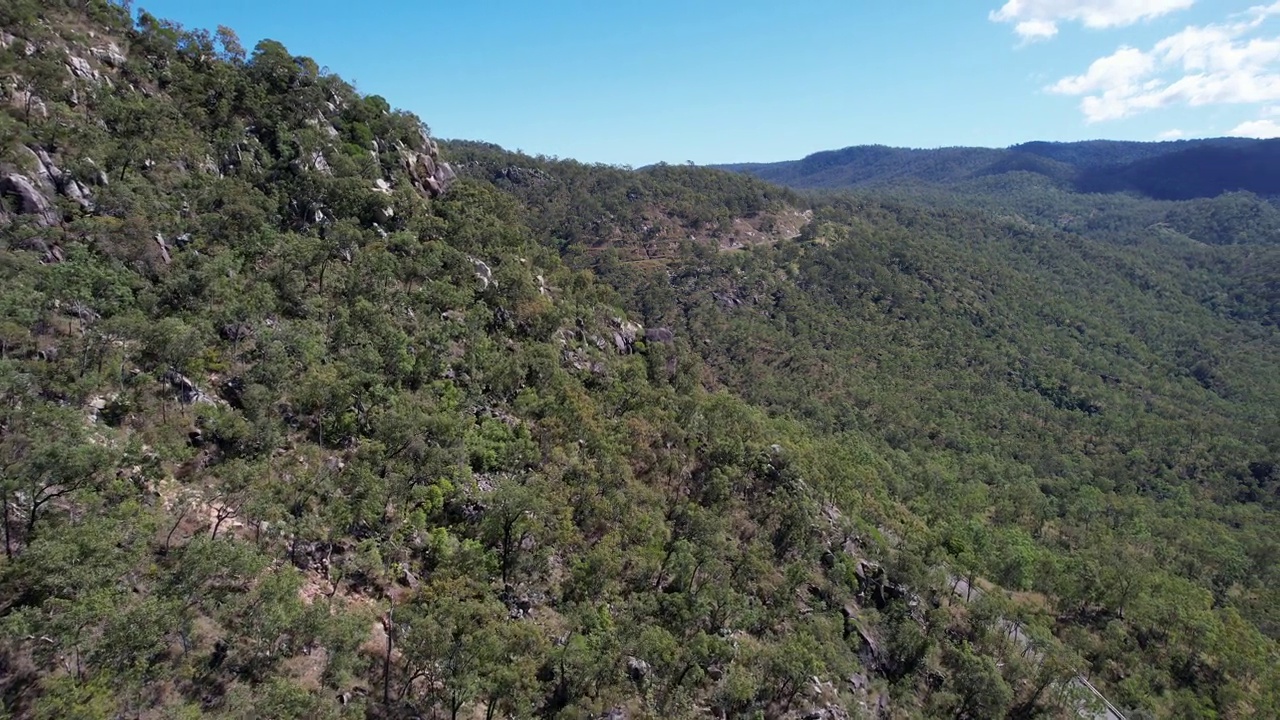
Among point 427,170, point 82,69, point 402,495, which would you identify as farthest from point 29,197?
point 427,170

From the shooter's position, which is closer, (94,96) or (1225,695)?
(94,96)

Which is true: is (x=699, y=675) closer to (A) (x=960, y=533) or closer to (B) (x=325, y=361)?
(B) (x=325, y=361)

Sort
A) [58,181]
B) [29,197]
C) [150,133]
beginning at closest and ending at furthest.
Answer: [29,197]
[58,181]
[150,133]

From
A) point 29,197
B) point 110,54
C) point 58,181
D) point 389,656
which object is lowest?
point 389,656

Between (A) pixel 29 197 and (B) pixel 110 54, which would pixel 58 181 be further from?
(B) pixel 110 54

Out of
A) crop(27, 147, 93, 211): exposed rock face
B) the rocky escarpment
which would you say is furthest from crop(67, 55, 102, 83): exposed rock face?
crop(27, 147, 93, 211): exposed rock face

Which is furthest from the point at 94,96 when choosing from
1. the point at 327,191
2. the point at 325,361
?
the point at 325,361

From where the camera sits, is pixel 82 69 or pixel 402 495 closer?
pixel 402 495
